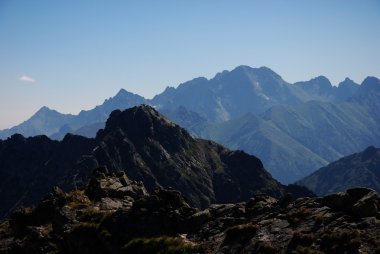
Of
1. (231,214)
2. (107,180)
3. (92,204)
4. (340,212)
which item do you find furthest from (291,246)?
(107,180)

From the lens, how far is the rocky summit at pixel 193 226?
4050cm

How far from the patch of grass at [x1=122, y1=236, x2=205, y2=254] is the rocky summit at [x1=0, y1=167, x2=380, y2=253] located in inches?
4.0

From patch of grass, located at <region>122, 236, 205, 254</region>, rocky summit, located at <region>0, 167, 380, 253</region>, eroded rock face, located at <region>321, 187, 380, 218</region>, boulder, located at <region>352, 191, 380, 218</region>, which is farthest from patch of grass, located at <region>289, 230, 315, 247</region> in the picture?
patch of grass, located at <region>122, 236, 205, 254</region>

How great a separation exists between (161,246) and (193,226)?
6701 millimetres

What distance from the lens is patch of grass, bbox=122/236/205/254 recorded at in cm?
4441

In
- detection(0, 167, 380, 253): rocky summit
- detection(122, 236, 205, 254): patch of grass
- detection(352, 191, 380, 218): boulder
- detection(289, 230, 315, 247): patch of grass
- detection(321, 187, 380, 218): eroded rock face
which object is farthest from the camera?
detection(122, 236, 205, 254): patch of grass

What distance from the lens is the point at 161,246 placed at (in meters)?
46.2

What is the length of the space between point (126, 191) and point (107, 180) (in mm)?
6620

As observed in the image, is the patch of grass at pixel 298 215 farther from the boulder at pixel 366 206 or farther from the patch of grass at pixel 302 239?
the boulder at pixel 366 206

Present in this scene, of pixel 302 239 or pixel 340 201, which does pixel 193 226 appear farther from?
pixel 340 201

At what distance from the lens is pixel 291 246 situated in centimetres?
4031

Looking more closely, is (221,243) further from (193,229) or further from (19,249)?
(19,249)

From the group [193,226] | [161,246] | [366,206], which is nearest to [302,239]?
[366,206]

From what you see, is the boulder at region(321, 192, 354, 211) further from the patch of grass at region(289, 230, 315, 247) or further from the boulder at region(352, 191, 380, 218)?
the patch of grass at region(289, 230, 315, 247)
